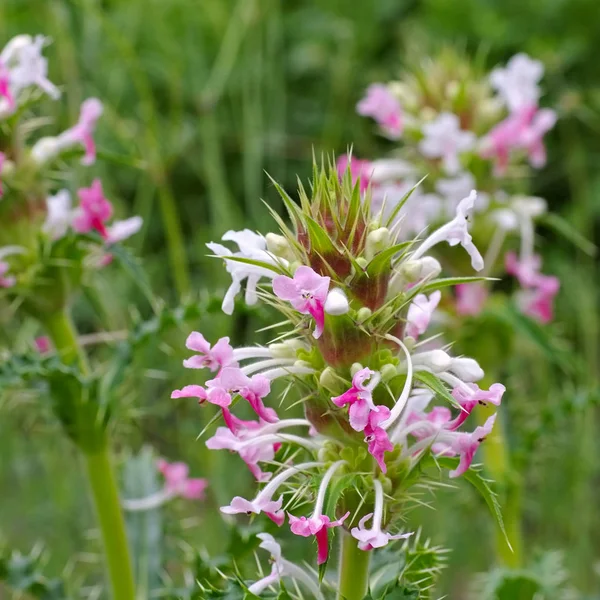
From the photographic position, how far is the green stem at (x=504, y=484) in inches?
74.1

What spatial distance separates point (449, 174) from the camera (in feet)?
6.57

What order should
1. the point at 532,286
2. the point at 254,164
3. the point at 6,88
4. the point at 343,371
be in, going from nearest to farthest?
the point at 343,371, the point at 6,88, the point at 532,286, the point at 254,164

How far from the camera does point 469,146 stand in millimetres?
1978

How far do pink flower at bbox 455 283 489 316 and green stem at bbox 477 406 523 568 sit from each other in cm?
23

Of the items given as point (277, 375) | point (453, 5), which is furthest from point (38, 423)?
point (453, 5)

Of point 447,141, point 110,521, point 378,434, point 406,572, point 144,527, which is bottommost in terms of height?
point 144,527

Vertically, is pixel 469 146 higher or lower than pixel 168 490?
higher

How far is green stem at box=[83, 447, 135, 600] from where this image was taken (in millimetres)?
1569

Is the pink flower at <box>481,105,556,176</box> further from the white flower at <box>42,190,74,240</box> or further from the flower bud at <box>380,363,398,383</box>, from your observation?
the flower bud at <box>380,363,398,383</box>

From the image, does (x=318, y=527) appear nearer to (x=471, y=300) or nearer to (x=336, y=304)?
(x=336, y=304)

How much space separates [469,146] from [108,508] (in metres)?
1.15

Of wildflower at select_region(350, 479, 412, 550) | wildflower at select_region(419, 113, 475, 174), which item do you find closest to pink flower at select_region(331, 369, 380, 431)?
wildflower at select_region(350, 479, 412, 550)

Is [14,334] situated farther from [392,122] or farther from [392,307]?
[392,307]

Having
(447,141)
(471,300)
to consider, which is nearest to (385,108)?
(447,141)
